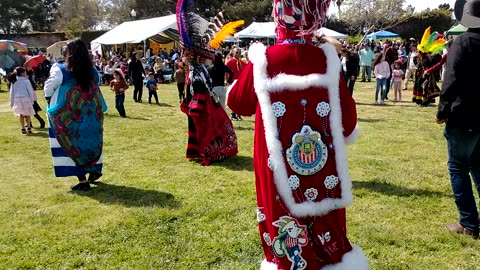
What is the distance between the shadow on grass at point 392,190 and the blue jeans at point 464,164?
1.33m

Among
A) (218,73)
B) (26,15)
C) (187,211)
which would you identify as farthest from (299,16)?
(26,15)

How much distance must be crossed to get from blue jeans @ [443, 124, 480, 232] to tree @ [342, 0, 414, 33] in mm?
22965

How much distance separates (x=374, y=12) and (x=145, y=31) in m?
14.9

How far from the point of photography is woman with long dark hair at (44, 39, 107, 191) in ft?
17.4

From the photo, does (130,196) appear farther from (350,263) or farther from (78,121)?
(350,263)

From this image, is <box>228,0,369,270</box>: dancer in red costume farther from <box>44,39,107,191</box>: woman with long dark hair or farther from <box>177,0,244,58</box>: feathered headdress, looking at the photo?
<box>177,0,244,58</box>: feathered headdress

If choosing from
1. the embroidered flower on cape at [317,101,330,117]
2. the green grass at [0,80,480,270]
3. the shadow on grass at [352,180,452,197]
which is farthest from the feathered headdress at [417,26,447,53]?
the embroidered flower on cape at [317,101,330,117]

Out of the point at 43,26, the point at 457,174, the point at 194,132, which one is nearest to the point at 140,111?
the point at 194,132

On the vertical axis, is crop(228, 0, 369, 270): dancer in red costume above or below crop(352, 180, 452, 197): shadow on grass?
above

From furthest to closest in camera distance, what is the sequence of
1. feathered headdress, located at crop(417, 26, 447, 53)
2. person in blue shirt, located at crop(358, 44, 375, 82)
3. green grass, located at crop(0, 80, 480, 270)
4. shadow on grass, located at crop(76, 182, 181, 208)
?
person in blue shirt, located at crop(358, 44, 375, 82)
feathered headdress, located at crop(417, 26, 447, 53)
shadow on grass, located at crop(76, 182, 181, 208)
green grass, located at crop(0, 80, 480, 270)

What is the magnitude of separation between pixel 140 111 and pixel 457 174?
421 inches

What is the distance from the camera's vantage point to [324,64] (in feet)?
8.72

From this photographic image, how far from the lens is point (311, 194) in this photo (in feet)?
8.59

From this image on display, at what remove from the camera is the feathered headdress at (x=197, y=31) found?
646cm
